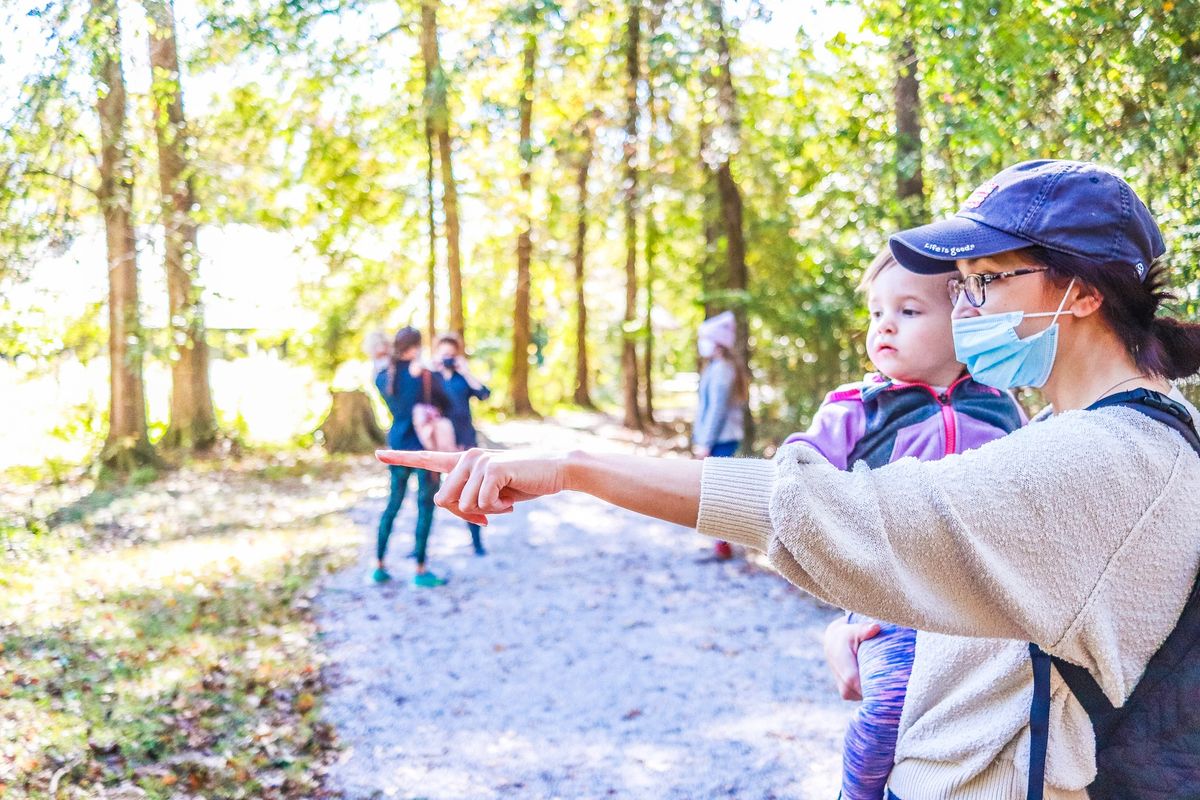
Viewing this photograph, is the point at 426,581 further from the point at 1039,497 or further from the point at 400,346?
the point at 1039,497

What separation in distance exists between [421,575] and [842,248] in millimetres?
6901

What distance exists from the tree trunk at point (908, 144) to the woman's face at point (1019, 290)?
288 inches

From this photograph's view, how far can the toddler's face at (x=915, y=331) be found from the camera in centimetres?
254

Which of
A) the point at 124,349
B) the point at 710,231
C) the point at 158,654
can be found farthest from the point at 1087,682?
the point at 710,231

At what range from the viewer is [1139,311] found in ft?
5.62

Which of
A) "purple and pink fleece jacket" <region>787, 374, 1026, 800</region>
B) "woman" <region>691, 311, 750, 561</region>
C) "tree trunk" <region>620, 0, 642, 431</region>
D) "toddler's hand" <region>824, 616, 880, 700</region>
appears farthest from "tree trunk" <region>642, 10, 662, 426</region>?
"toddler's hand" <region>824, 616, 880, 700</region>

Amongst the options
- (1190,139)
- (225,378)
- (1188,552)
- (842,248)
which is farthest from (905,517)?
(225,378)

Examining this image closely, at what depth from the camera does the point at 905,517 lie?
1.42 meters

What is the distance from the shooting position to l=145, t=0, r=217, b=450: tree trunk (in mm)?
8227

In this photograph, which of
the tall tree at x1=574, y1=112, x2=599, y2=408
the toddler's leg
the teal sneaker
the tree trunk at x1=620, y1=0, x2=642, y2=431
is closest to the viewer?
the toddler's leg

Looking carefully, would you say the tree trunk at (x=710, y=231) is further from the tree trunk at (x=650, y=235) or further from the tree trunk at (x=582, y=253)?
the tree trunk at (x=582, y=253)

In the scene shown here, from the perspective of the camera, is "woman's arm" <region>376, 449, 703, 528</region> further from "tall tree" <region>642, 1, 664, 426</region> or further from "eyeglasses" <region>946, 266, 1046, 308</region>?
"tall tree" <region>642, 1, 664, 426</region>

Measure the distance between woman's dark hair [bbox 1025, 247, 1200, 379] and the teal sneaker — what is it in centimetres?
820

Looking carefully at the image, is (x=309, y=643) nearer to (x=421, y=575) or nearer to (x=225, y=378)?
(x=421, y=575)
